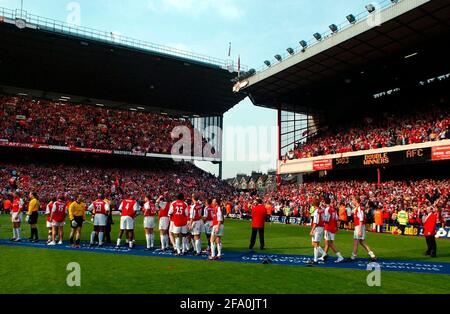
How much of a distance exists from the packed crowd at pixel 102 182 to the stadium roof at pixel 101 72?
10.1 metres

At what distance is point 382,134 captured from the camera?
121 ft

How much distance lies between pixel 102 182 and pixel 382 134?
104ft

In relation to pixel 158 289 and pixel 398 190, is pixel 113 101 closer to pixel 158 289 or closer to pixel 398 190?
pixel 398 190

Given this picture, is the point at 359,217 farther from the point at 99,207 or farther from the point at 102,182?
the point at 102,182

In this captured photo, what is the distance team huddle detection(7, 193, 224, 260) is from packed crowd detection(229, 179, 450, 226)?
9.62 m

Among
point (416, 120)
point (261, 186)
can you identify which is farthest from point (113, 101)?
point (261, 186)

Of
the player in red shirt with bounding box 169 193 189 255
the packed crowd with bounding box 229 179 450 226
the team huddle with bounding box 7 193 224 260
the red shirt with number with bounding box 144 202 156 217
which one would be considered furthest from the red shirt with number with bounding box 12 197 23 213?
the packed crowd with bounding box 229 179 450 226

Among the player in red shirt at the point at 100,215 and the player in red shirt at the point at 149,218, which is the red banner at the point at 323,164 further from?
the player in red shirt at the point at 100,215

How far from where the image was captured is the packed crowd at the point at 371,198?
26.2 meters

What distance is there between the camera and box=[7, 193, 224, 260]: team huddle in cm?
1421

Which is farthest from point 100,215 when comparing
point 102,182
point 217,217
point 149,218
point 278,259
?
point 102,182

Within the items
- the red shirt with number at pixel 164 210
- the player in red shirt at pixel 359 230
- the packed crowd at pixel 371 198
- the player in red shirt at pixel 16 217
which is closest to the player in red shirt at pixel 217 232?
the red shirt with number at pixel 164 210

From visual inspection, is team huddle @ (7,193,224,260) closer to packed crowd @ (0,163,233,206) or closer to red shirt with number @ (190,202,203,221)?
red shirt with number @ (190,202,203,221)
